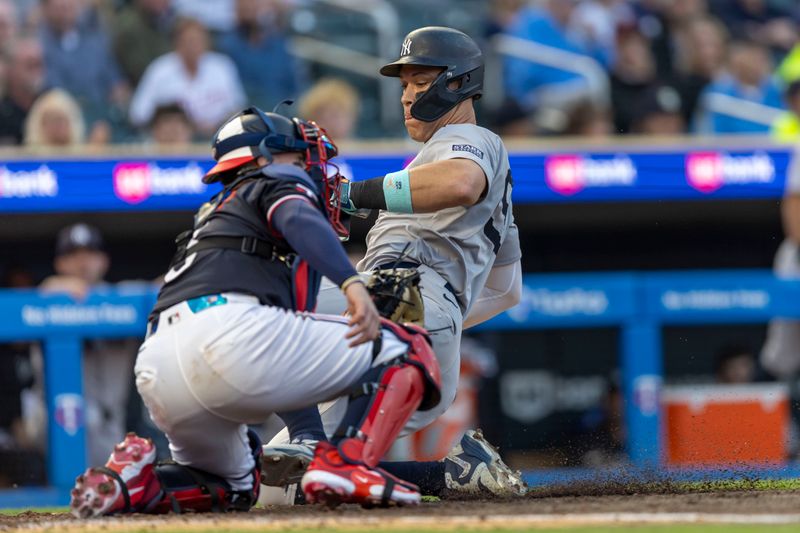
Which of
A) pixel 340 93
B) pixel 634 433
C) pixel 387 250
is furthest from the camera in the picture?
pixel 340 93

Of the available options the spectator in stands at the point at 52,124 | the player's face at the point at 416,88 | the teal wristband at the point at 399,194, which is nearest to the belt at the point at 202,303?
the teal wristband at the point at 399,194

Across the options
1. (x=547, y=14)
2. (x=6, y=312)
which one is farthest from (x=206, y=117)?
(x=547, y=14)

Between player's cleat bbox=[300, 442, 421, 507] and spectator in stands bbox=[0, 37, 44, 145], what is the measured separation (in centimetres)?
561

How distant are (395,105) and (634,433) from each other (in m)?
3.39

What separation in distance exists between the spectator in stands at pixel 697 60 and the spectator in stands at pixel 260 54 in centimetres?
320

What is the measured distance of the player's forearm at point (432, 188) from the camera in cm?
477

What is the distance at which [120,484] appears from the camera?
4.21 metres

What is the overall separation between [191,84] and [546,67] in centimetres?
285

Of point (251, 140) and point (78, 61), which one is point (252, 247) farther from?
point (78, 61)

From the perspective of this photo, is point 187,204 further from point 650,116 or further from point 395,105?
point 650,116

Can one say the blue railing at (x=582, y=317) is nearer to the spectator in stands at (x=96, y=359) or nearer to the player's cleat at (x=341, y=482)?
the spectator in stands at (x=96, y=359)

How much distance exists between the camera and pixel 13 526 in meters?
4.11

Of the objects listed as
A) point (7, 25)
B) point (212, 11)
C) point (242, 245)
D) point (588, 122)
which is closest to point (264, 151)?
point (242, 245)

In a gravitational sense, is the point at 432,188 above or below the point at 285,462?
above
